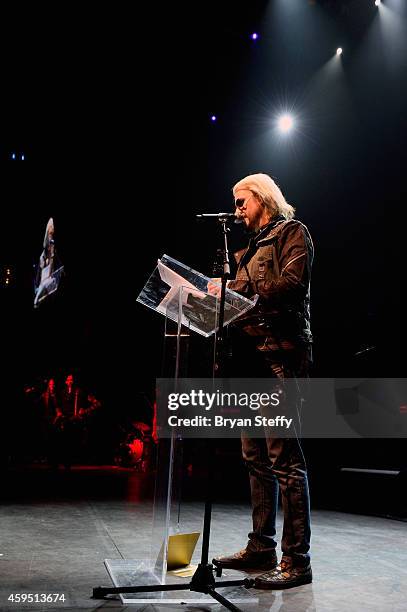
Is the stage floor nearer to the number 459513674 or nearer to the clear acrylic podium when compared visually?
the number 459513674

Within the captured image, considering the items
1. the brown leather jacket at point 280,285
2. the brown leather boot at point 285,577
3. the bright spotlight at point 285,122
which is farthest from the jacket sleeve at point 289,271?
the bright spotlight at point 285,122

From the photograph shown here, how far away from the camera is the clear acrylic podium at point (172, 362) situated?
1.96 meters

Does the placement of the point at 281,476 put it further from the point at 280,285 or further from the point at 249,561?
the point at 280,285

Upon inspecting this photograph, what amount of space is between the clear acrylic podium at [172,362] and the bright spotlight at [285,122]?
5856mm

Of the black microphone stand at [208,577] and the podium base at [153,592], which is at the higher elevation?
the black microphone stand at [208,577]

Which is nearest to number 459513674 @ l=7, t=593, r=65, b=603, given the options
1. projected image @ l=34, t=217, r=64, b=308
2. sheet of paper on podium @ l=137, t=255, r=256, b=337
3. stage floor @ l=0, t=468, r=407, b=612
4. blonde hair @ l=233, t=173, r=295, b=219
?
stage floor @ l=0, t=468, r=407, b=612

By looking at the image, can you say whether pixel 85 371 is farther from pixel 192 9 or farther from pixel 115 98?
pixel 192 9

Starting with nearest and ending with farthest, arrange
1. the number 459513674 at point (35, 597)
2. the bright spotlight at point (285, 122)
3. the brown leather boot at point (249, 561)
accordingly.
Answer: the number 459513674 at point (35, 597) → the brown leather boot at point (249, 561) → the bright spotlight at point (285, 122)

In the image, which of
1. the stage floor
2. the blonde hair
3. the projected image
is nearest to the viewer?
the stage floor

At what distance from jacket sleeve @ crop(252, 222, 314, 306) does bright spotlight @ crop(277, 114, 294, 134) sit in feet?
18.1

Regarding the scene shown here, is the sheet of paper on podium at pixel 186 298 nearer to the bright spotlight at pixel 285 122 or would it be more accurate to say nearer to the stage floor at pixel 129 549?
the stage floor at pixel 129 549

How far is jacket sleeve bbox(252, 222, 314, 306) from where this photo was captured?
2.16m

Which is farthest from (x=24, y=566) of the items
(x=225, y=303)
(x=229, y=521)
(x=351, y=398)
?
(x=351, y=398)

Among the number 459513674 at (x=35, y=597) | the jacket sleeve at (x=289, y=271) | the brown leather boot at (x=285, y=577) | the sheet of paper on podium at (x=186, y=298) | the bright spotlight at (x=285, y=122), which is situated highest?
the bright spotlight at (x=285, y=122)
